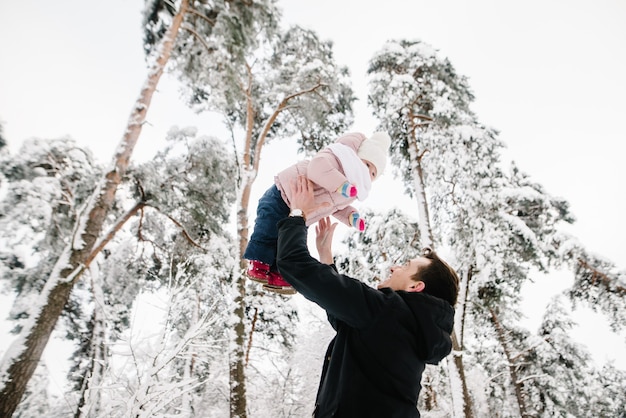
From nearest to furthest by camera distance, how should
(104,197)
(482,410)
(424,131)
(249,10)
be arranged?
(104,197) → (249,10) → (424,131) → (482,410)

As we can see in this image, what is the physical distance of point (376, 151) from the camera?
6.98ft

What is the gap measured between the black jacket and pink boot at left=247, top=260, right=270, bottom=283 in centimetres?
68

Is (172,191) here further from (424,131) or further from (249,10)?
(424,131)

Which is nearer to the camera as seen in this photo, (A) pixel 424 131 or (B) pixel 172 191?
(B) pixel 172 191

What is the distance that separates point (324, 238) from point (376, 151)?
0.65 meters

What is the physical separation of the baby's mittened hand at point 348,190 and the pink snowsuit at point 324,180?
0.03 metres

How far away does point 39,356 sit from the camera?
4199mm

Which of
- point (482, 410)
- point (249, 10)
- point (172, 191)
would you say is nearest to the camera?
point (249, 10)

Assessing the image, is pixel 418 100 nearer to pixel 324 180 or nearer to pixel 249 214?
pixel 249 214

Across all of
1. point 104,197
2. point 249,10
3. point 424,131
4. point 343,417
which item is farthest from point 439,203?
point 343,417

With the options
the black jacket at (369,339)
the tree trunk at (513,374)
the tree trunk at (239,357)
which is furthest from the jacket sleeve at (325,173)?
the tree trunk at (513,374)

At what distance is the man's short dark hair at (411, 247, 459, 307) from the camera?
1.50 m

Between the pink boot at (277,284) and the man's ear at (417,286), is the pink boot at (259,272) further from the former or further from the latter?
the man's ear at (417,286)

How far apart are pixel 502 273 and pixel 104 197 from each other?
8391 mm
